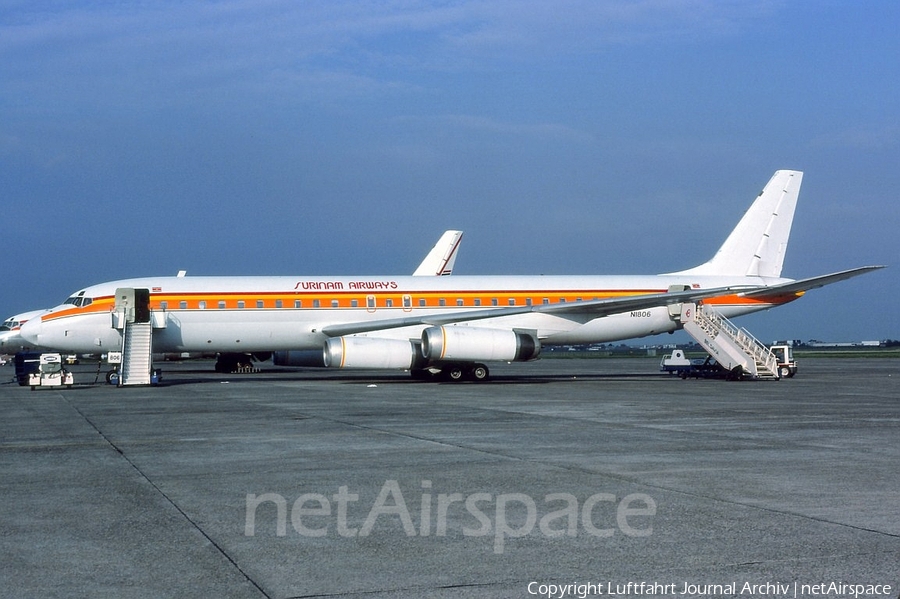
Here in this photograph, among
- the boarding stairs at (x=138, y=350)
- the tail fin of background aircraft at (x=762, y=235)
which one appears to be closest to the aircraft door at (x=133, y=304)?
the boarding stairs at (x=138, y=350)

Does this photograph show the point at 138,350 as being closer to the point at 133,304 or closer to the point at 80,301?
the point at 133,304

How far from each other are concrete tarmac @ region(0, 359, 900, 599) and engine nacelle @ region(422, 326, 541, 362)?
10.8 meters

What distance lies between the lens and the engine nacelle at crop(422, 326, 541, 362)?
2668 centimetres

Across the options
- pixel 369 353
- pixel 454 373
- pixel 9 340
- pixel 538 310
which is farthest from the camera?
pixel 9 340

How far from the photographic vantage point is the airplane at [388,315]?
2723 centimetres

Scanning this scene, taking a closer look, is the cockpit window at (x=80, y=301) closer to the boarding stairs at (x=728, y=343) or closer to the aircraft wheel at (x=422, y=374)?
the aircraft wheel at (x=422, y=374)

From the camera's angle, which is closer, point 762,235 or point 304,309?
point 304,309

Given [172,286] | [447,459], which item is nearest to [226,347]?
[172,286]

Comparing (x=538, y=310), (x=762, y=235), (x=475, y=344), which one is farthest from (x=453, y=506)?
(x=762, y=235)

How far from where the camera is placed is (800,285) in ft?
99.1

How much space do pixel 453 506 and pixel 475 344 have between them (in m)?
19.4

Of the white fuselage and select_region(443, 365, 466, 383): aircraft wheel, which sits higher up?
Result: the white fuselage

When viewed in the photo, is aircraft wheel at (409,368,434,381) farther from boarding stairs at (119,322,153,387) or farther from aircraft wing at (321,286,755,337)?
boarding stairs at (119,322,153,387)

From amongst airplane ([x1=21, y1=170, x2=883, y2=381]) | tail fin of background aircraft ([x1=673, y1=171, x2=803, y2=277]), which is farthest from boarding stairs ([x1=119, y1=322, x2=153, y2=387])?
tail fin of background aircraft ([x1=673, y1=171, x2=803, y2=277])
